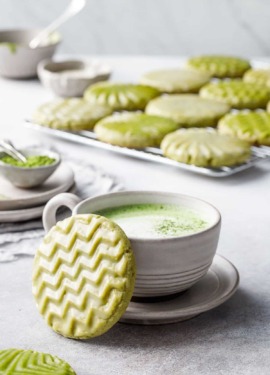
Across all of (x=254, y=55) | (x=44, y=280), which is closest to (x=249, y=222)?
(x=44, y=280)

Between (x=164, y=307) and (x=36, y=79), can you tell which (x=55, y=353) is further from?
(x=36, y=79)

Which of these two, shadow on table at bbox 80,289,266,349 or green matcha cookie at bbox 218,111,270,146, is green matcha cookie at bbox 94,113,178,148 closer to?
green matcha cookie at bbox 218,111,270,146

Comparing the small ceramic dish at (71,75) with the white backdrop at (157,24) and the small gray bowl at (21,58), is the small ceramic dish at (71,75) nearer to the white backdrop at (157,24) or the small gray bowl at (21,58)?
the small gray bowl at (21,58)

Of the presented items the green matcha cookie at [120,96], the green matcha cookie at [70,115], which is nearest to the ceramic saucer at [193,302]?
the green matcha cookie at [70,115]

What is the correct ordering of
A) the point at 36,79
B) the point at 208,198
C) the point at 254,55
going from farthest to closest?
the point at 254,55
the point at 36,79
the point at 208,198

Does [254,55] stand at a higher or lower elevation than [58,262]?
lower

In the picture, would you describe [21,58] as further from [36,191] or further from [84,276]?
[84,276]
